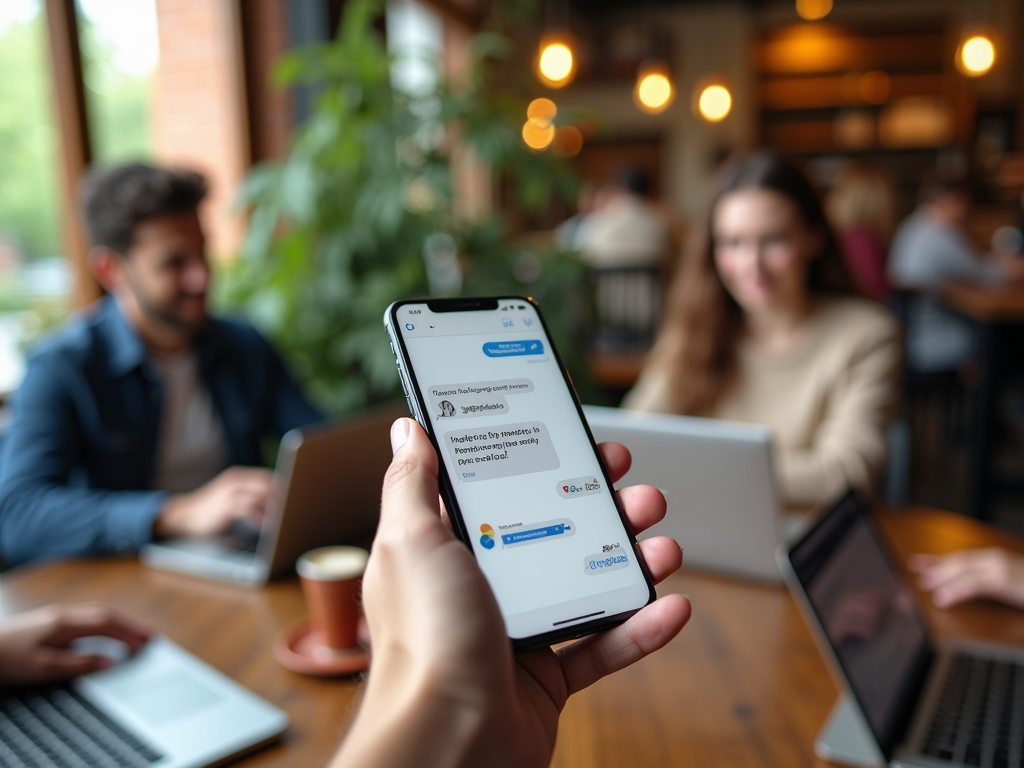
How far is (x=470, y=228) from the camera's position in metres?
2.39

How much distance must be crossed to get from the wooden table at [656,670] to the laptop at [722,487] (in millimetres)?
57

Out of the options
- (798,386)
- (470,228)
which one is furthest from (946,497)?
(470,228)

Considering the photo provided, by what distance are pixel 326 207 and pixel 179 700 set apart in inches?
64.6

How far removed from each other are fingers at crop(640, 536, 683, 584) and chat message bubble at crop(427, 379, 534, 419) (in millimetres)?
132

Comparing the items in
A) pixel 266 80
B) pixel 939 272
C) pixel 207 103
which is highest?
pixel 266 80

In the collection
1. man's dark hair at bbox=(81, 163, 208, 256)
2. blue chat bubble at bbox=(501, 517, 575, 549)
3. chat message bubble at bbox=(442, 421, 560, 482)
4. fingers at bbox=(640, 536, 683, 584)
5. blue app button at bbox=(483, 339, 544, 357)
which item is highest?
man's dark hair at bbox=(81, 163, 208, 256)

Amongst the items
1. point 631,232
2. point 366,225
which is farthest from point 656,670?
point 631,232

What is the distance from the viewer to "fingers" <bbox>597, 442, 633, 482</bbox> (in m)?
0.59

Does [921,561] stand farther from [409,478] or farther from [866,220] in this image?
[866,220]

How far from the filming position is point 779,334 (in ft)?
6.20

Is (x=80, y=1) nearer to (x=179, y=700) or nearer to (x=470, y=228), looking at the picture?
(x=470, y=228)

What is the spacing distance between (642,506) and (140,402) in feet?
4.57

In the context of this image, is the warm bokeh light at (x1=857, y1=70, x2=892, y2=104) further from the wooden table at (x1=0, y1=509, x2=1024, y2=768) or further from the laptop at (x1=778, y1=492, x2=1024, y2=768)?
the laptop at (x1=778, y1=492, x2=1024, y2=768)

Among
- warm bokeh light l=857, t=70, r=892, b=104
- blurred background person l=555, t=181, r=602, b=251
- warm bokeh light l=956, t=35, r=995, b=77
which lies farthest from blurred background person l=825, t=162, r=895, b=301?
warm bokeh light l=857, t=70, r=892, b=104
